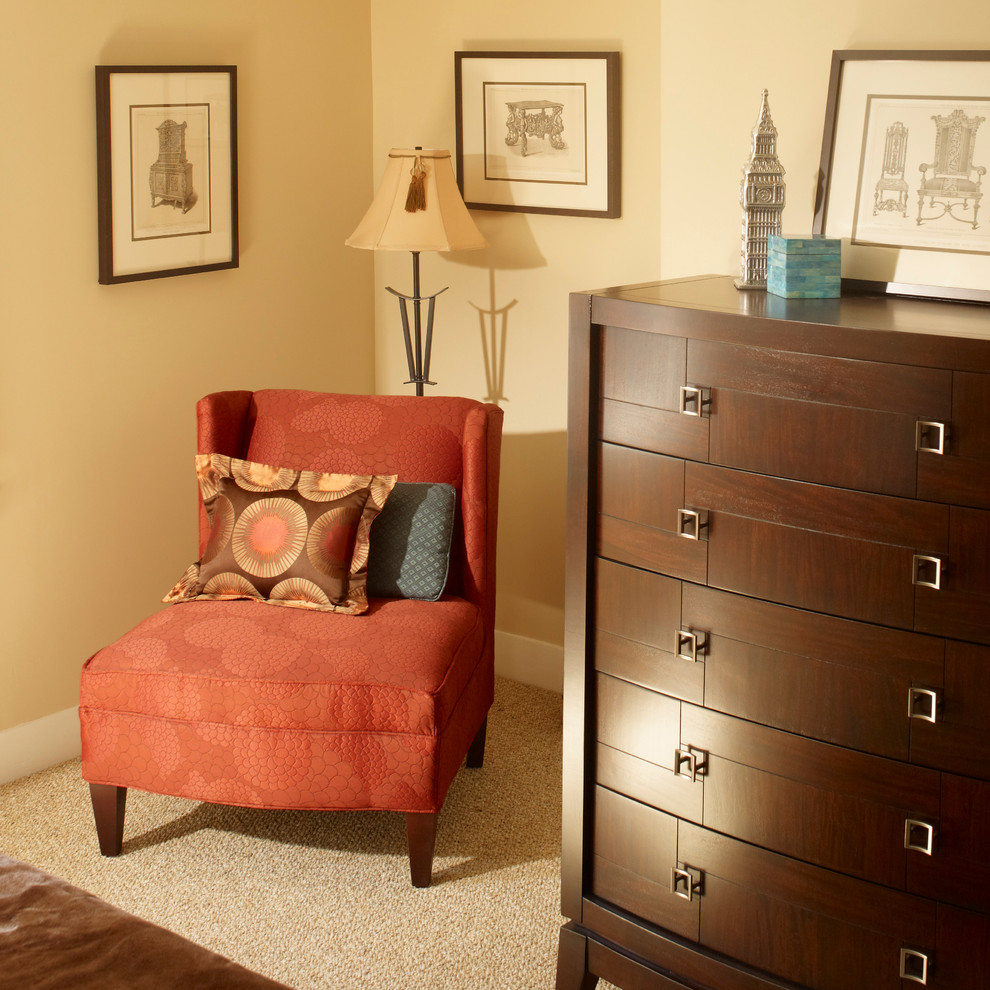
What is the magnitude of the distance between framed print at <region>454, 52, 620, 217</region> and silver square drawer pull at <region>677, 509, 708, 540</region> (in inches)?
57.8

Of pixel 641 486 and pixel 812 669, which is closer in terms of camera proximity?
pixel 812 669

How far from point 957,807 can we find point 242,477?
1742 mm

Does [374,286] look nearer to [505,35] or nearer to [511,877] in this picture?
[505,35]

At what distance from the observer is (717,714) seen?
1.92 meters

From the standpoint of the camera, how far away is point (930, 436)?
5.32 feet

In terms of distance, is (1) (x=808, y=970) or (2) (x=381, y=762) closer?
(1) (x=808, y=970)

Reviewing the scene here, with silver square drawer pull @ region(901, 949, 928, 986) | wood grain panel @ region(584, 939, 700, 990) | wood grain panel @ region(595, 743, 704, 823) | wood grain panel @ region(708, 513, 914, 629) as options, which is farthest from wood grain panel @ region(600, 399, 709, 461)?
wood grain panel @ region(584, 939, 700, 990)

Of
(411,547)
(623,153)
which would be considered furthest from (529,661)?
(623,153)

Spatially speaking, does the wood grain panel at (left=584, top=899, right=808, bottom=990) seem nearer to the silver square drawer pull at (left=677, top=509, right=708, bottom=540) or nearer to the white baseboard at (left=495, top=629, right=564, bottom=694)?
the silver square drawer pull at (left=677, top=509, right=708, bottom=540)

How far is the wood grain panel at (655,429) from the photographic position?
186 cm

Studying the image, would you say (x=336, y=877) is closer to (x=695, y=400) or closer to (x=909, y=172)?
(x=695, y=400)

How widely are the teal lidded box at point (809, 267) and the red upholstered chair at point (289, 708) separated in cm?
103

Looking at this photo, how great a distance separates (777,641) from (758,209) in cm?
77

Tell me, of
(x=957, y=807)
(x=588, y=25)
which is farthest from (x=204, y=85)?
(x=957, y=807)
